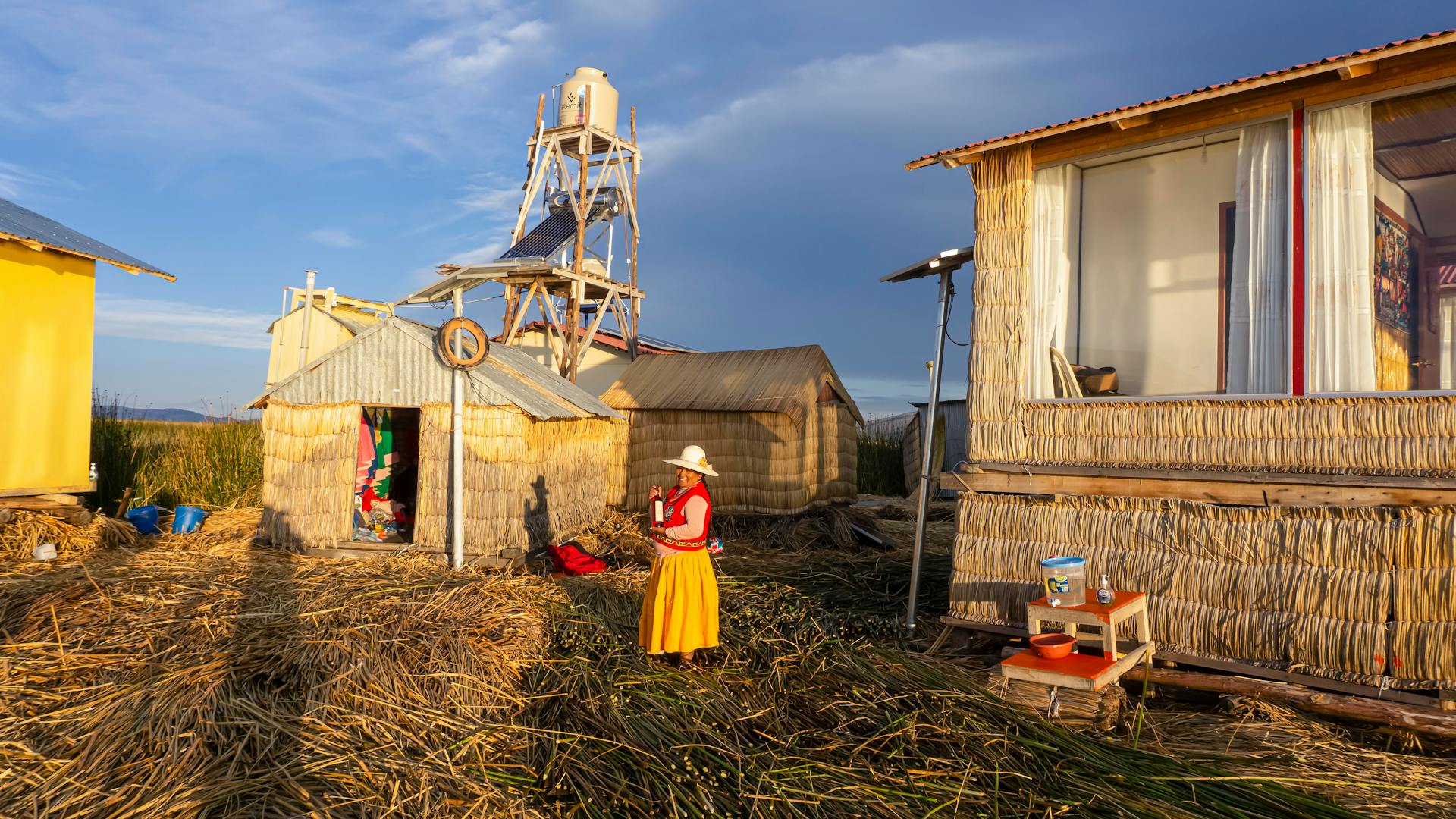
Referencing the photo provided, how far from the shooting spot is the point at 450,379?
9.84 metres

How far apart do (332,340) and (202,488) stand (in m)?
3.23

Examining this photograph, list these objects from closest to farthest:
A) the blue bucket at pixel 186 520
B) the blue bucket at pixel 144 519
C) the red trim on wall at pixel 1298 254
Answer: the red trim on wall at pixel 1298 254 < the blue bucket at pixel 144 519 < the blue bucket at pixel 186 520

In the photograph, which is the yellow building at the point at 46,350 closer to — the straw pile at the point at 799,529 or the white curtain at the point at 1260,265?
the straw pile at the point at 799,529

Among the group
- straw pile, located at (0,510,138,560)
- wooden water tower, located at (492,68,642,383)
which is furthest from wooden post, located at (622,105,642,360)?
straw pile, located at (0,510,138,560)

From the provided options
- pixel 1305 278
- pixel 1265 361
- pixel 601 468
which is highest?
pixel 1305 278

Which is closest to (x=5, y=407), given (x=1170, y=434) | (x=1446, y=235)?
(x=1170, y=434)

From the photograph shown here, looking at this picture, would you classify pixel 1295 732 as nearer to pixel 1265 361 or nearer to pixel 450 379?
pixel 1265 361

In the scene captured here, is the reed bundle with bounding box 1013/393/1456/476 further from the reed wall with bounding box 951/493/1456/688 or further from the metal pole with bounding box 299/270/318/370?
the metal pole with bounding box 299/270/318/370

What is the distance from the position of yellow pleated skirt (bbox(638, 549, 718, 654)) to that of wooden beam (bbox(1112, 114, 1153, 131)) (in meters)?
3.87

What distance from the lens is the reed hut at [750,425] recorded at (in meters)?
13.0

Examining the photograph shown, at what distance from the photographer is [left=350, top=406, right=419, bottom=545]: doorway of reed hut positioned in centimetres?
1058

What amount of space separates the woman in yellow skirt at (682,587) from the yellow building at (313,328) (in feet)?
33.4

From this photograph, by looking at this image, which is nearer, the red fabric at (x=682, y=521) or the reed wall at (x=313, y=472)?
the red fabric at (x=682, y=521)

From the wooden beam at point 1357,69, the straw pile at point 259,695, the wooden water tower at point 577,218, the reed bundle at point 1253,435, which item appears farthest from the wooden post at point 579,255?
the wooden beam at point 1357,69
